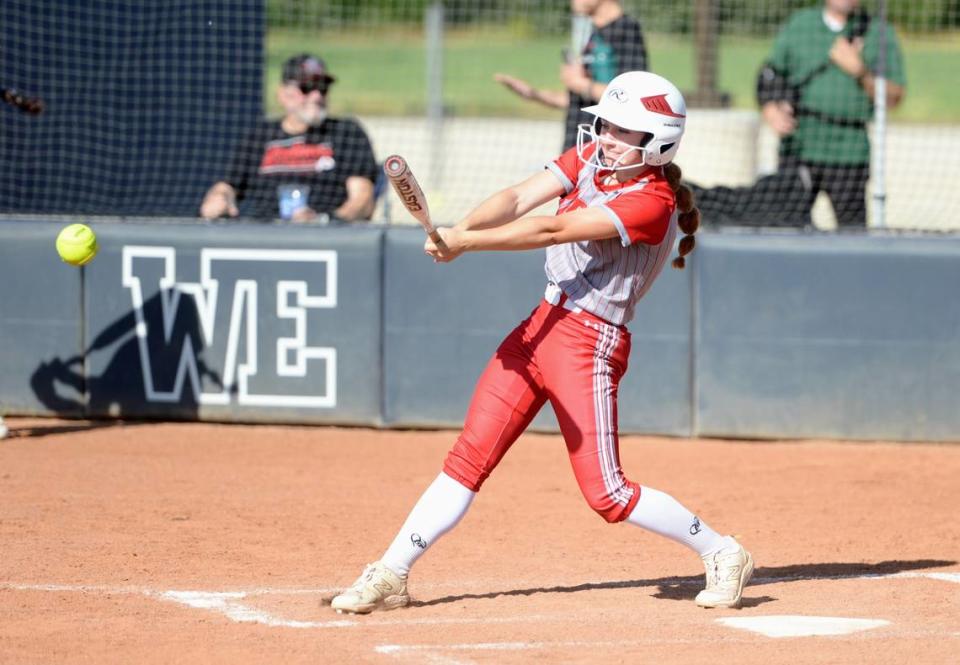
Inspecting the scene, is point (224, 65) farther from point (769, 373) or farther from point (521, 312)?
point (769, 373)

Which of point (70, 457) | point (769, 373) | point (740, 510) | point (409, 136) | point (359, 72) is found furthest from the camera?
point (359, 72)

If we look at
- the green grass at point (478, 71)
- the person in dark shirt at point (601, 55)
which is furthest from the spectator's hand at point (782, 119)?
the green grass at point (478, 71)

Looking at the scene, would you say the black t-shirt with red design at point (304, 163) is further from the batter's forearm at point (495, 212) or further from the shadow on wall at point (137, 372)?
the batter's forearm at point (495, 212)

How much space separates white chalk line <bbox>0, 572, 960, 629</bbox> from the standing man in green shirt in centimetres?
407

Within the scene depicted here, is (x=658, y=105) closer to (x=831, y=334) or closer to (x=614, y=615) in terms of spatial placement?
(x=614, y=615)

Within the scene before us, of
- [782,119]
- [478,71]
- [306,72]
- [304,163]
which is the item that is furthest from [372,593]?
[478,71]

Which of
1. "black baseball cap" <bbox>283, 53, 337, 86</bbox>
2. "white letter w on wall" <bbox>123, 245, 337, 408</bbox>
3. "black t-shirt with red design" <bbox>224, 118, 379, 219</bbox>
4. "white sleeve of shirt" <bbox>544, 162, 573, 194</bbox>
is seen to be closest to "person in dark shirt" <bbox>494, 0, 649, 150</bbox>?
"black t-shirt with red design" <bbox>224, 118, 379, 219</bbox>

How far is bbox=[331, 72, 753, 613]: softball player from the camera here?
16.2 feet

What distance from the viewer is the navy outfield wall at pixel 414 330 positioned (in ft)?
27.9

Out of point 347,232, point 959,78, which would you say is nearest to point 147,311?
point 347,232

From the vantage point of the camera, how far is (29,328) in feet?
29.8

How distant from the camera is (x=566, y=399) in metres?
5.07

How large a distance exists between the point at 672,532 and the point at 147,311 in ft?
15.6

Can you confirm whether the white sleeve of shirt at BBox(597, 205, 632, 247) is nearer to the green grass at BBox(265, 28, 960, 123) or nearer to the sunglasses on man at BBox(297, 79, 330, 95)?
the sunglasses on man at BBox(297, 79, 330, 95)
